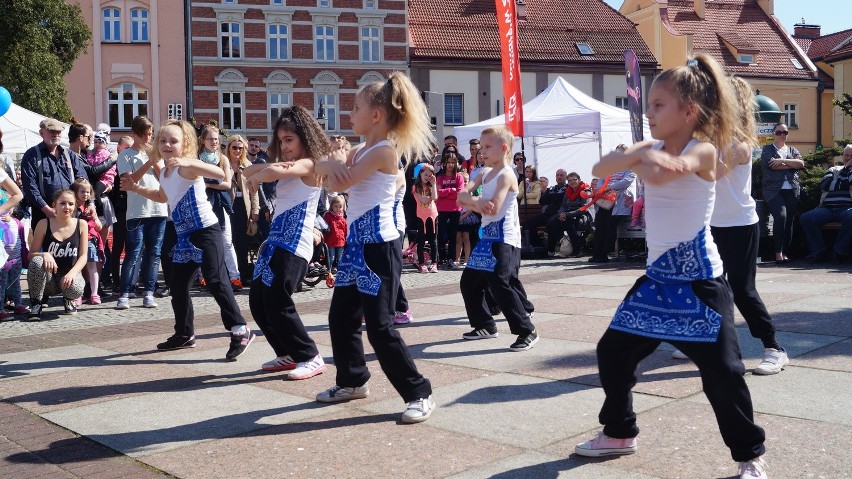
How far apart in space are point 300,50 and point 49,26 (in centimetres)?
1272

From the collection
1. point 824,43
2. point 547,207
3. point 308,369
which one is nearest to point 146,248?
point 308,369

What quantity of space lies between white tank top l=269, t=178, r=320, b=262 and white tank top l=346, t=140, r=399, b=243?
38.8 inches

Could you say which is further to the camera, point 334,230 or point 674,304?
point 334,230

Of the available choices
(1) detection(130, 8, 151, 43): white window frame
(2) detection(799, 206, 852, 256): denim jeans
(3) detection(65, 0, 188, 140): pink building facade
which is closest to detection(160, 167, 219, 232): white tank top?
(2) detection(799, 206, 852, 256): denim jeans

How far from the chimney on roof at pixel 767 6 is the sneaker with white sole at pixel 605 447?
58.8m

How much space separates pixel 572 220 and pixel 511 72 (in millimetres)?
3036

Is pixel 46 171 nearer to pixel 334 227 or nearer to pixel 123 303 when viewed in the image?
pixel 123 303

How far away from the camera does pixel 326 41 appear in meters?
44.4

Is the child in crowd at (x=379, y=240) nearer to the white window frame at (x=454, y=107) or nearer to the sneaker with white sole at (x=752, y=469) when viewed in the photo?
the sneaker with white sole at (x=752, y=469)

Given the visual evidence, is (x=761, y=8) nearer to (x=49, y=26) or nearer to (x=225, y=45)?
(x=225, y=45)

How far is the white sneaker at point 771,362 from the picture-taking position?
5.50 m

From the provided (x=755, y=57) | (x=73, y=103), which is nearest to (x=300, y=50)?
(x=73, y=103)

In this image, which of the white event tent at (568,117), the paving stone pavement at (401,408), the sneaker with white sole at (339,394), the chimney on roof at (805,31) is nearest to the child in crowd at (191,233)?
the paving stone pavement at (401,408)

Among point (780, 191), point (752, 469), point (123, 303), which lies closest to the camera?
point (752, 469)
